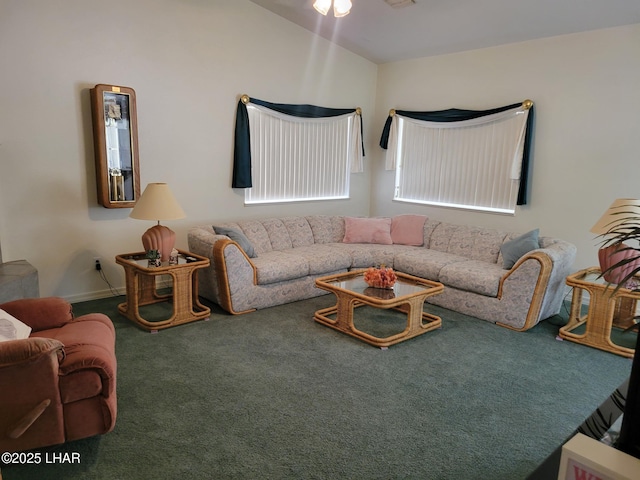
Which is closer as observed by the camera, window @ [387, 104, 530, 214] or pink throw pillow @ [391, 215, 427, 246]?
window @ [387, 104, 530, 214]

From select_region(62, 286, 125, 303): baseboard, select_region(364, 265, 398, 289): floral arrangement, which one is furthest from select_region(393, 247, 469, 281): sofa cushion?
select_region(62, 286, 125, 303): baseboard

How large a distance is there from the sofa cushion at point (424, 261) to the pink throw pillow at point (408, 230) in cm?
30

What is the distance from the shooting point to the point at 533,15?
14.2ft

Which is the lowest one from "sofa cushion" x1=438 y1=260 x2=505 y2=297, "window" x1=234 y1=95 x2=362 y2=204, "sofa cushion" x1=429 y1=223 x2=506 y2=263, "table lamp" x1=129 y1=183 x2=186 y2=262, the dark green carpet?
the dark green carpet

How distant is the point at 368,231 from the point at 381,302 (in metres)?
2.09

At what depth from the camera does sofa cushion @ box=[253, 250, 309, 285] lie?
13.9 feet

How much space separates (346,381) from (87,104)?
136 inches

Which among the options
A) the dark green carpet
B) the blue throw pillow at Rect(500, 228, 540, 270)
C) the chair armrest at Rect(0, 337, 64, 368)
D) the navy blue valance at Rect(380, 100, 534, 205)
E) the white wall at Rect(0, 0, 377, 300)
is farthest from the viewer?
the navy blue valance at Rect(380, 100, 534, 205)

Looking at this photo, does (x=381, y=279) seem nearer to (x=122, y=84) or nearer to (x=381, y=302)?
(x=381, y=302)

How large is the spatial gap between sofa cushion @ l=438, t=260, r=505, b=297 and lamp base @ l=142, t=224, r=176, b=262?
8.65ft

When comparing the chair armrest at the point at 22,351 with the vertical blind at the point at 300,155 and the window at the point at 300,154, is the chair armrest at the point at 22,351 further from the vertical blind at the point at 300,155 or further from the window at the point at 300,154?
the vertical blind at the point at 300,155

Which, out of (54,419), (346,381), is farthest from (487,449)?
(54,419)

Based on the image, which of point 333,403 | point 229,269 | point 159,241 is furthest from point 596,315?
point 159,241

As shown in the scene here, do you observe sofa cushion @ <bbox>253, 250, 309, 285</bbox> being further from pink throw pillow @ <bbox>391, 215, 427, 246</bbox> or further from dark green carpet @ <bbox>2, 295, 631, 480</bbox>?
pink throw pillow @ <bbox>391, 215, 427, 246</bbox>
